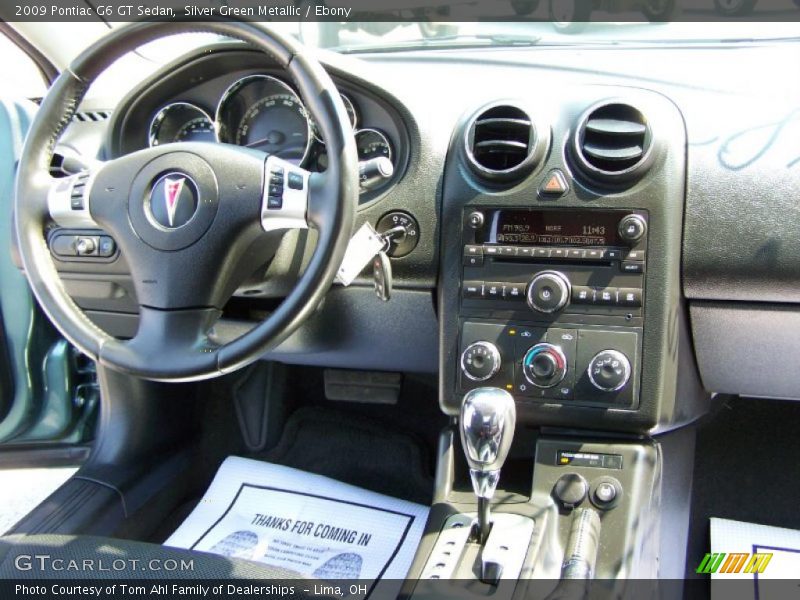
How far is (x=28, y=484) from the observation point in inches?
78.1

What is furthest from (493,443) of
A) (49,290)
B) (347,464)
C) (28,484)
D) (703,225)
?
(28,484)

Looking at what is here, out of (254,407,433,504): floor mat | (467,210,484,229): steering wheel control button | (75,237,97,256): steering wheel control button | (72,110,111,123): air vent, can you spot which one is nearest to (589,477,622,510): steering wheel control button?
(467,210,484,229): steering wheel control button

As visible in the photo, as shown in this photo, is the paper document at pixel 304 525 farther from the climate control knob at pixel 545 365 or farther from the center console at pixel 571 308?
the climate control knob at pixel 545 365

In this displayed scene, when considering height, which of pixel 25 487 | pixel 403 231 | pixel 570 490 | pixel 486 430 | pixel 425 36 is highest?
pixel 425 36

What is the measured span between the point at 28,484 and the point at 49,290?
43.6 inches

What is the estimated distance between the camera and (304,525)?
1617 mm

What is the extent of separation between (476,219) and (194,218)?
438mm

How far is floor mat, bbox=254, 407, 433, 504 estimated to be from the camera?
1.80 metres

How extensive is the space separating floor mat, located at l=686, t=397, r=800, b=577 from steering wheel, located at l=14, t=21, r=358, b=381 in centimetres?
110

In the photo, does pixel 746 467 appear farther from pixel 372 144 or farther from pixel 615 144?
pixel 372 144

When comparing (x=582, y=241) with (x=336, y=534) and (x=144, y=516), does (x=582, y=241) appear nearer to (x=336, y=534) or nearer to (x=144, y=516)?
(x=336, y=534)

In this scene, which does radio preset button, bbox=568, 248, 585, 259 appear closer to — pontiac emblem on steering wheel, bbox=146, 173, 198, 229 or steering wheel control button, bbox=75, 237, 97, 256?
pontiac emblem on steering wheel, bbox=146, 173, 198, 229

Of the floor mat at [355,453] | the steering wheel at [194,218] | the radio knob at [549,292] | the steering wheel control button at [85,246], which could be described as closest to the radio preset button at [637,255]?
the radio knob at [549,292]

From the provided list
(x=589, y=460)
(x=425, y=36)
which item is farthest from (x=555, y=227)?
(x=425, y=36)
